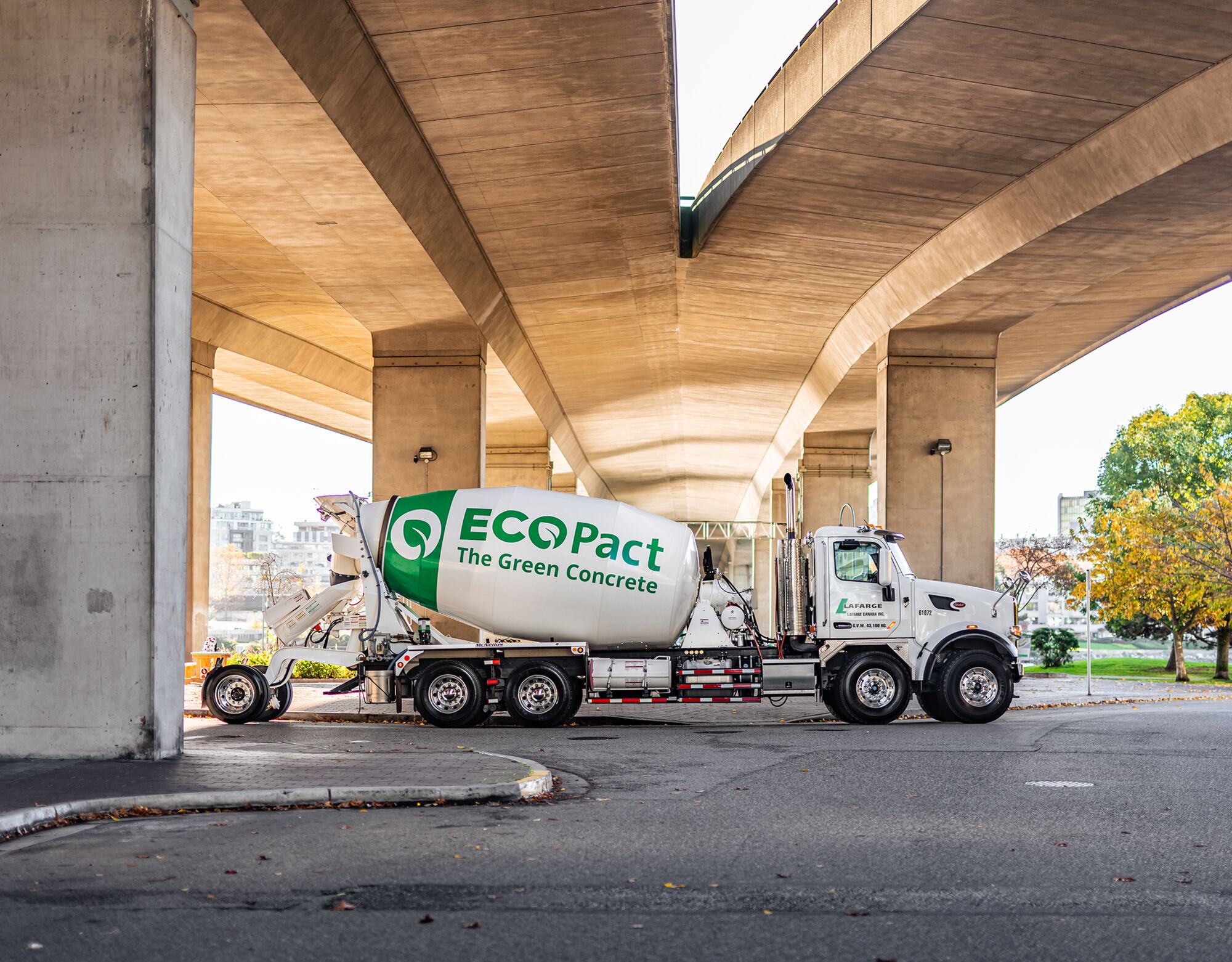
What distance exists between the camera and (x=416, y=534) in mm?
17922

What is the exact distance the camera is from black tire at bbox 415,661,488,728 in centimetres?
1748

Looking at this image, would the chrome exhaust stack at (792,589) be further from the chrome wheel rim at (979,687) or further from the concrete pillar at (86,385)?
the concrete pillar at (86,385)

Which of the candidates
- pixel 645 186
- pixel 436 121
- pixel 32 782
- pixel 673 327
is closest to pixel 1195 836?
pixel 32 782

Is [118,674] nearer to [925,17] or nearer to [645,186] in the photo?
[925,17]

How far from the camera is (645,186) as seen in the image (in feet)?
68.5

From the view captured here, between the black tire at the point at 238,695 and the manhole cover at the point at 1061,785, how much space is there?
1080cm

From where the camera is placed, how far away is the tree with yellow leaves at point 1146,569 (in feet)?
136

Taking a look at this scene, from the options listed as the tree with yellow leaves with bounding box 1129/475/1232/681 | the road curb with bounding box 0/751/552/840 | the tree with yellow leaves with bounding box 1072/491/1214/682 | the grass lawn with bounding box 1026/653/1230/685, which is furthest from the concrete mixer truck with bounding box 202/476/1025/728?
the grass lawn with bounding box 1026/653/1230/685

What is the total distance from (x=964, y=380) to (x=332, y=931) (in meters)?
23.5

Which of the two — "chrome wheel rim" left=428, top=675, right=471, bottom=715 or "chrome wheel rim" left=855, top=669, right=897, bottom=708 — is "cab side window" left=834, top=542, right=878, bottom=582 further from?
"chrome wheel rim" left=428, top=675, right=471, bottom=715

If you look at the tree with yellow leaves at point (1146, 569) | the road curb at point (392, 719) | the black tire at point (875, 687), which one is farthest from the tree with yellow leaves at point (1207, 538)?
the road curb at point (392, 719)

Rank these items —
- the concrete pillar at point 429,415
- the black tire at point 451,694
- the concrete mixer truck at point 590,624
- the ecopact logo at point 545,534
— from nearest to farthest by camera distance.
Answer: the black tire at point 451,694 < the concrete mixer truck at point 590,624 < the ecopact logo at point 545,534 < the concrete pillar at point 429,415

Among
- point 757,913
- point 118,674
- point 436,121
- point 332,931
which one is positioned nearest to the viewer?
point 332,931

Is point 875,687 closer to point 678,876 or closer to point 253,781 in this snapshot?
point 253,781
